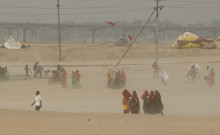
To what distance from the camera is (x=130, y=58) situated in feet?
165

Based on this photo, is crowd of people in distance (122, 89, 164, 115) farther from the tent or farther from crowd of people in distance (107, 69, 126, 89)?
the tent

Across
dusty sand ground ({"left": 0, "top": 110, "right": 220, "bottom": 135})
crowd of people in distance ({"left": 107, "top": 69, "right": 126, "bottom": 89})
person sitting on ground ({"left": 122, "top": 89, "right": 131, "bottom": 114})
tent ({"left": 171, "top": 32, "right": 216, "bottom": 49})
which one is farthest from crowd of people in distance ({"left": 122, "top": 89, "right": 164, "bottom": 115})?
tent ({"left": 171, "top": 32, "right": 216, "bottom": 49})

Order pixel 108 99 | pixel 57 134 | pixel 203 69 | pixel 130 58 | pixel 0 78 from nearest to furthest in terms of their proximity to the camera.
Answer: pixel 57 134 < pixel 108 99 < pixel 0 78 < pixel 203 69 < pixel 130 58

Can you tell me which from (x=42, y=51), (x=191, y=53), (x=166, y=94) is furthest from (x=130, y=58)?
(x=166, y=94)

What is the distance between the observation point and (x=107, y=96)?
2500 centimetres

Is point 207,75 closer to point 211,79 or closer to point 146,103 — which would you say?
point 211,79

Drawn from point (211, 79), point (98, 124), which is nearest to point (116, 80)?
point (211, 79)

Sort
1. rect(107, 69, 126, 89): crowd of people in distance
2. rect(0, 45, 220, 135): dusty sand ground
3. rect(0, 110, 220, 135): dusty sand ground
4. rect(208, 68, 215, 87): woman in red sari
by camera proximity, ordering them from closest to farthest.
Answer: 1. rect(0, 110, 220, 135): dusty sand ground
2. rect(0, 45, 220, 135): dusty sand ground
3. rect(107, 69, 126, 89): crowd of people in distance
4. rect(208, 68, 215, 87): woman in red sari

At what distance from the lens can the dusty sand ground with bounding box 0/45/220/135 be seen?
1391 cm

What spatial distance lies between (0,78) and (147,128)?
21.7 meters

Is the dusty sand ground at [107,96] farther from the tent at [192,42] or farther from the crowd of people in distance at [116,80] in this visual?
the tent at [192,42]

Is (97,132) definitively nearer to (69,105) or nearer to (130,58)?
(69,105)

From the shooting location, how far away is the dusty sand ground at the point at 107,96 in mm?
13906

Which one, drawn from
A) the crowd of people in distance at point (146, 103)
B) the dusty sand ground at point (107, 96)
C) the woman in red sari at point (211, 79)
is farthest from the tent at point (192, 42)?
the crowd of people in distance at point (146, 103)
